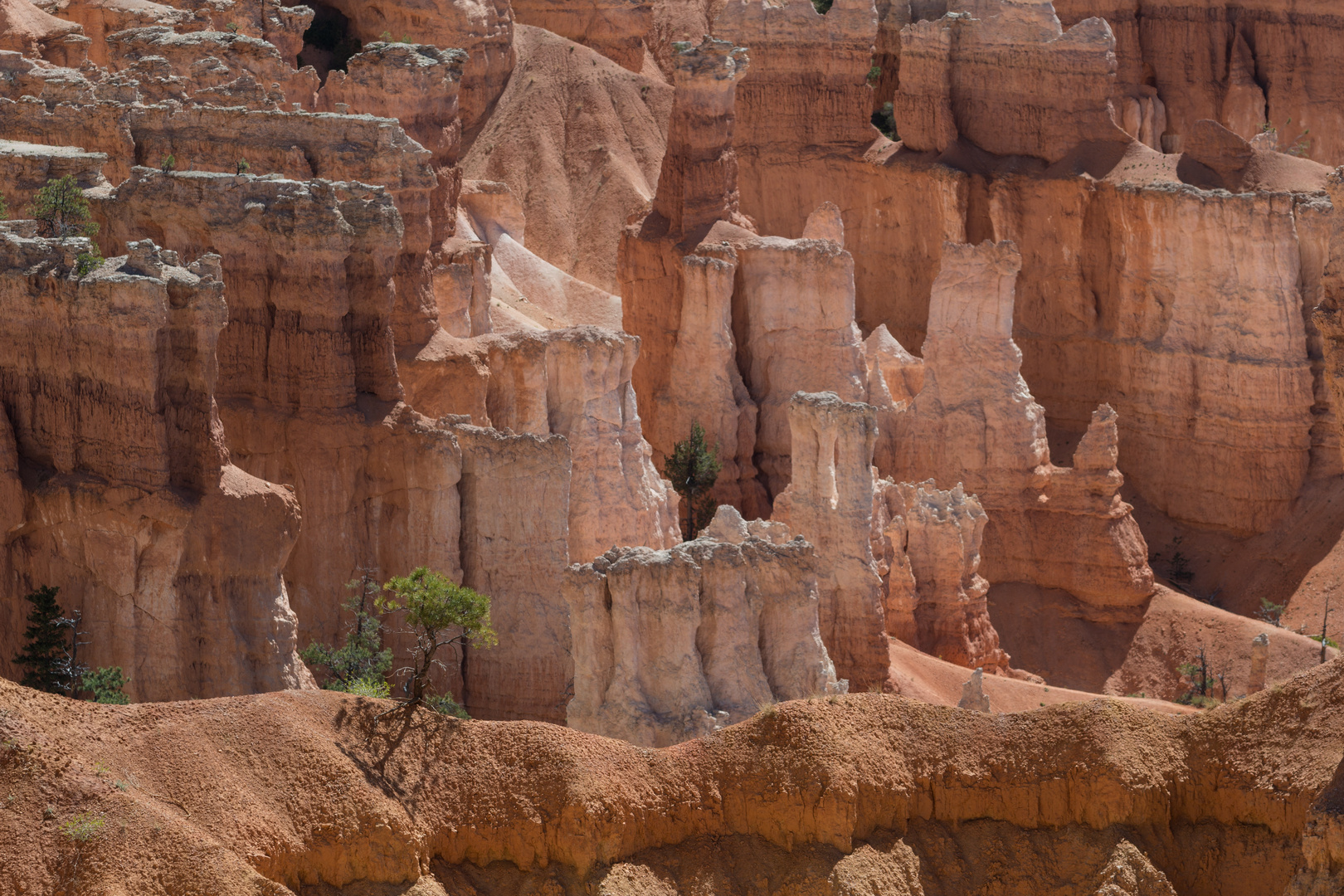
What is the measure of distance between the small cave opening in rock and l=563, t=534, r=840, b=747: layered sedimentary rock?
53487 millimetres

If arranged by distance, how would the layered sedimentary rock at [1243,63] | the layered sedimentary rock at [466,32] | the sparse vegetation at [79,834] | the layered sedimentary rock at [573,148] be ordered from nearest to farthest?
1. the sparse vegetation at [79,834]
2. the layered sedimentary rock at [466,32]
3. the layered sedimentary rock at [573,148]
4. the layered sedimentary rock at [1243,63]

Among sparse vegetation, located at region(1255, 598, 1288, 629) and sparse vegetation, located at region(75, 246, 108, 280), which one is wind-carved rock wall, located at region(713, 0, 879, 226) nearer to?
sparse vegetation, located at region(1255, 598, 1288, 629)

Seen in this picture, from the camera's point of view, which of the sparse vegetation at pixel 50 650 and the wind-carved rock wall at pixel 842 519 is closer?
the sparse vegetation at pixel 50 650

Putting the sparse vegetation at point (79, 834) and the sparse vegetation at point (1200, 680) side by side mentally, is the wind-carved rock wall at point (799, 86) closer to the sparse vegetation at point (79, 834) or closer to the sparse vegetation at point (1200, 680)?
the sparse vegetation at point (1200, 680)

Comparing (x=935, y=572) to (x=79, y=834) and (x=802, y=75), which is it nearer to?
(x=802, y=75)

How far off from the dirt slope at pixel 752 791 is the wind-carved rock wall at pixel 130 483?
19.8 ft

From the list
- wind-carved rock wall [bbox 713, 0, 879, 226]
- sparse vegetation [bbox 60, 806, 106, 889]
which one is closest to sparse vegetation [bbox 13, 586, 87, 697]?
sparse vegetation [bbox 60, 806, 106, 889]

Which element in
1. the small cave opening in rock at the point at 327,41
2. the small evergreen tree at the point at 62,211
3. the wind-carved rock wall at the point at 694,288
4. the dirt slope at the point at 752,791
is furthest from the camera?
the small cave opening in rock at the point at 327,41

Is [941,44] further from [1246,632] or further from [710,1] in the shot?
[710,1]

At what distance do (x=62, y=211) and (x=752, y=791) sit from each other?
18327 mm

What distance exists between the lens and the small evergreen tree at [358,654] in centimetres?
4072

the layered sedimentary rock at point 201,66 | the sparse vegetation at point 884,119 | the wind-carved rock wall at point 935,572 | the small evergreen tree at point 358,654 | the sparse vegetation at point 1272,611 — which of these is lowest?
the sparse vegetation at point 1272,611

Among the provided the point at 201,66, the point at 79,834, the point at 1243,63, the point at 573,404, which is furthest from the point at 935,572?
the point at 1243,63

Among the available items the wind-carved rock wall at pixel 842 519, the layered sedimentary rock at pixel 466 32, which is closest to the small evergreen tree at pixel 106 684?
the wind-carved rock wall at pixel 842 519
